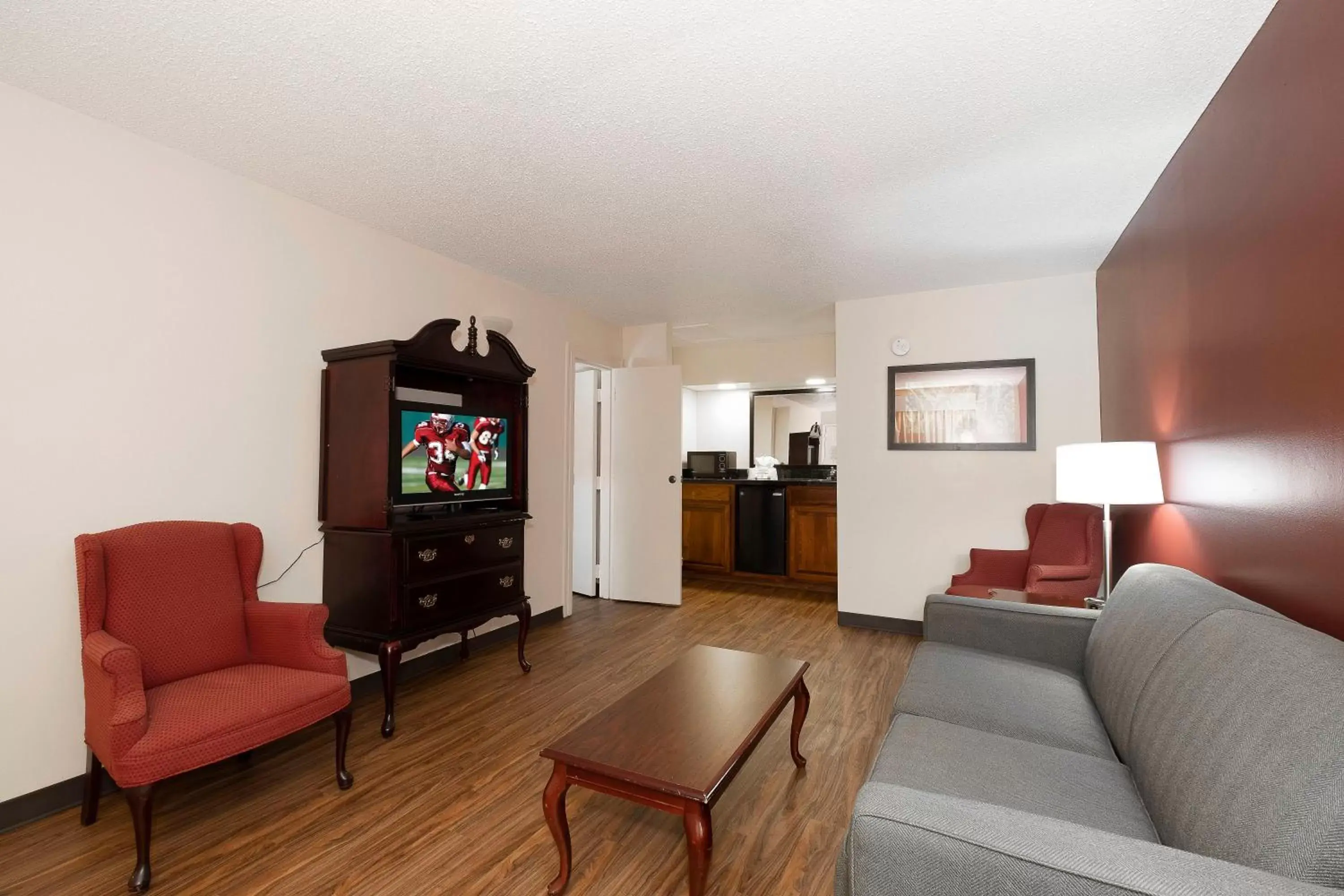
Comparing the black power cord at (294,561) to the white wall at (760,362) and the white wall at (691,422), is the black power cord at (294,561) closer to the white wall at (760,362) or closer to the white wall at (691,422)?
the white wall at (760,362)

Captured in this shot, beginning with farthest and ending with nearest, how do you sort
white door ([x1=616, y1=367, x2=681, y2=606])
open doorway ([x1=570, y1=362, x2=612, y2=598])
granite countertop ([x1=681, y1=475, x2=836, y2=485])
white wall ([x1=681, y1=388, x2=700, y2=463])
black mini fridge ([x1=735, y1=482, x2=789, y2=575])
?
white wall ([x1=681, y1=388, x2=700, y2=463]), black mini fridge ([x1=735, y1=482, x2=789, y2=575]), granite countertop ([x1=681, y1=475, x2=836, y2=485]), open doorway ([x1=570, y1=362, x2=612, y2=598]), white door ([x1=616, y1=367, x2=681, y2=606])

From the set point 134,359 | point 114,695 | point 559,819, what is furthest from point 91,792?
point 559,819

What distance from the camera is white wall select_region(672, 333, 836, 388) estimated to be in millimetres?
5820

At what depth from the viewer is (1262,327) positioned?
67.1 inches

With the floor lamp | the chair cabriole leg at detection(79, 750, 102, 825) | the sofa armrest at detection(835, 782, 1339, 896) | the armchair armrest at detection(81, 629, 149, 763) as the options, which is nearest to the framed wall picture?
the floor lamp

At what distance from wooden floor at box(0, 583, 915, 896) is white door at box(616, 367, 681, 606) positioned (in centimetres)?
197

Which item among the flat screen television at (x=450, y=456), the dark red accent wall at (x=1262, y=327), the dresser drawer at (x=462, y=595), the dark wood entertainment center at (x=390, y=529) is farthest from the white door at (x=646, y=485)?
the dark red accent wall at (x=1262, y=327)

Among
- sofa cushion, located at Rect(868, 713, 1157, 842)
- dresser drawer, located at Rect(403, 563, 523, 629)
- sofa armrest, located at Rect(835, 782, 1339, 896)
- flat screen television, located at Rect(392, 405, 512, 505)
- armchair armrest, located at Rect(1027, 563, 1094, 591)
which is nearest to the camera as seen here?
sofa armrest, located at Rect(835, 782, 1339, 896)

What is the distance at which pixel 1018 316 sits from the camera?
157 inches

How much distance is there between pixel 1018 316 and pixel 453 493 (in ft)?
12.4

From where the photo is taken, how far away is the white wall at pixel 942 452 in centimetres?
386

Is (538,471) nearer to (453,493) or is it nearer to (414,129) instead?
(453,493)

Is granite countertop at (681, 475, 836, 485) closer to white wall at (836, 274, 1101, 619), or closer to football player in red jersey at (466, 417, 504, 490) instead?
white wall at (836, 274, 1101, 619)

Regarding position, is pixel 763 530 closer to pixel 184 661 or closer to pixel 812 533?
pixel 812 533
